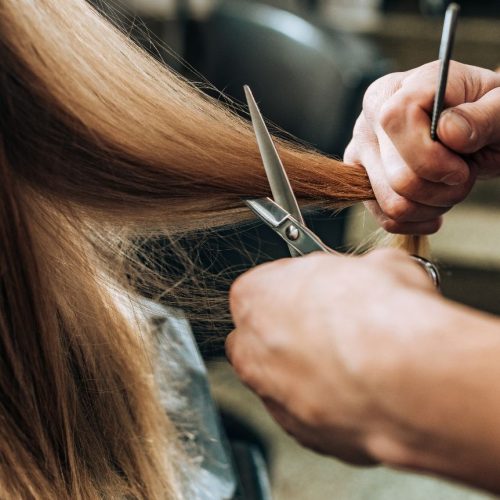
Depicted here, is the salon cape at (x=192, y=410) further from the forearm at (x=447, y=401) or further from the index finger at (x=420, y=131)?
the forearm at (x=447, y=401)

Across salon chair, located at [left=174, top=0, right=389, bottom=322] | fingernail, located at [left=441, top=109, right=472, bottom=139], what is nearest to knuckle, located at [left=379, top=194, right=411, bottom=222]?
fingernail, located at [left=441, top=109, right=472, bottom=139]

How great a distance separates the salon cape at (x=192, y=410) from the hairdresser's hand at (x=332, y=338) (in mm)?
392

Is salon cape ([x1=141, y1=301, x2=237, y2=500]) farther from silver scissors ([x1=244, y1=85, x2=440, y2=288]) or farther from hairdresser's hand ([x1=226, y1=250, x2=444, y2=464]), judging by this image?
hairdresser's hand ([x1=226, y1=250, x2=444, y2=464])

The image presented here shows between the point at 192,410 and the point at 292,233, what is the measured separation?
0.40m

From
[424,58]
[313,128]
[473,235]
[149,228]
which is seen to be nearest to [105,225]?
[149,228]

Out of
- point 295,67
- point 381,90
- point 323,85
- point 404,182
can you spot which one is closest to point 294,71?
point 295,67

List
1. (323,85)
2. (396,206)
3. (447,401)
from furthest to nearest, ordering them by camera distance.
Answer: (323,85)
(396,206)
(447,401)

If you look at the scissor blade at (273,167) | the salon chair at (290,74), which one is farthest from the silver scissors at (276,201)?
the salon chair at (290,74)

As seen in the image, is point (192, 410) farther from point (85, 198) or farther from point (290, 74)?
point (290, 74)

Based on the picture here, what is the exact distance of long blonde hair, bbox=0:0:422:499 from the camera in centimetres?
59

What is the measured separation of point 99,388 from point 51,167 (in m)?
0.26

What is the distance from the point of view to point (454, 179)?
655mm

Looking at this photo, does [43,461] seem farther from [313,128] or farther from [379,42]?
[379,42]

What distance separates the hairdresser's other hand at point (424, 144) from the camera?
25.0 inches
